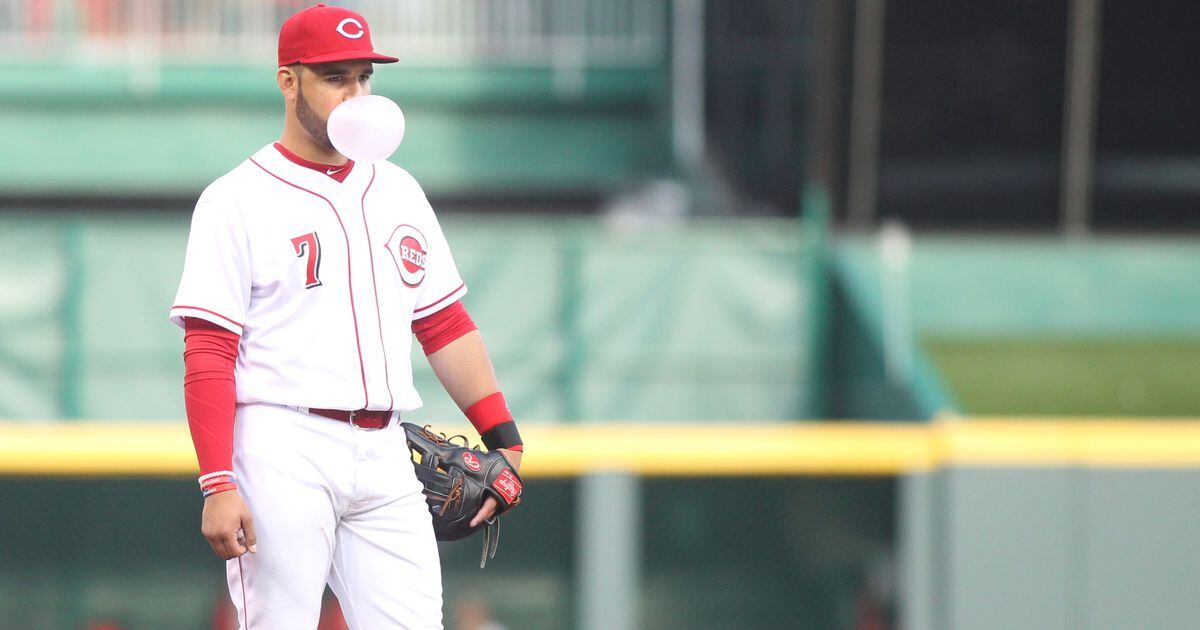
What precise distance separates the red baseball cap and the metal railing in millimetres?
10279

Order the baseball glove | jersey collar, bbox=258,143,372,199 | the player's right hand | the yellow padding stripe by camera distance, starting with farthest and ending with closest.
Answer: the yellow padding stripe, the baseball glove, jersey collar, bbox=258,143,372,199, the player's right hand

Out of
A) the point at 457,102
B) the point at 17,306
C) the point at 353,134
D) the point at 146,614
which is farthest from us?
the point at 457,102

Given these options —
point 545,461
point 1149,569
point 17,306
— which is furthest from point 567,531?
point 17,306

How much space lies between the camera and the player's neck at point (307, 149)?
9.27ft

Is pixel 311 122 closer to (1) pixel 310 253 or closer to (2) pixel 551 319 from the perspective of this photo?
(1) pixel 310 253

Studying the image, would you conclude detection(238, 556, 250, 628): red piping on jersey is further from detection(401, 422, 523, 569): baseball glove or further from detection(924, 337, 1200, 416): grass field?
detection(924, 337, 1200, 416): grass field

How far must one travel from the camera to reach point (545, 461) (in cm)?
552

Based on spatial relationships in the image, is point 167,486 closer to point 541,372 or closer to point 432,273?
point 432,273

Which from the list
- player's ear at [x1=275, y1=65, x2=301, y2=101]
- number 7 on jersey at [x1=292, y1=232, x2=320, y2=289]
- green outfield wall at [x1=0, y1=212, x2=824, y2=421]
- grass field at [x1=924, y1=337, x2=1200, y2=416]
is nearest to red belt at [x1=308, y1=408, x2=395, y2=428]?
number 7 on jersey at [x1=292, y1=232, x2=320, y2=289]

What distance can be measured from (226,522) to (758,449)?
3284mm

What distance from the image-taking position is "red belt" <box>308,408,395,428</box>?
2.79m

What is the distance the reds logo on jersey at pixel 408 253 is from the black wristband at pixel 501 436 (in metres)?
0.33

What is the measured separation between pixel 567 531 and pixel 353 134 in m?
3.10

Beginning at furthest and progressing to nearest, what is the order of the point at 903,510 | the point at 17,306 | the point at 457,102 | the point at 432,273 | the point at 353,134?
1. the point at 457,102
2. the point at 17,306
3. the point at 903,510
4. the point at 432,273
5. the point at 353,134
